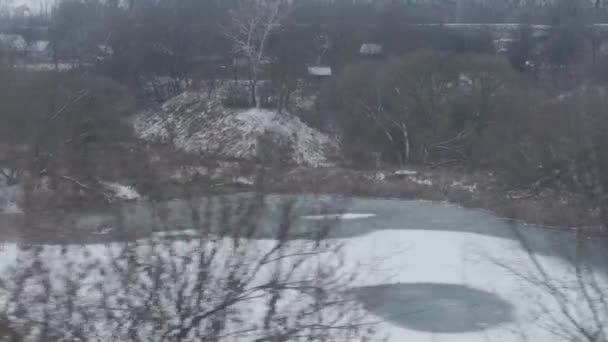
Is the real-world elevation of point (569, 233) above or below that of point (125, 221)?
below

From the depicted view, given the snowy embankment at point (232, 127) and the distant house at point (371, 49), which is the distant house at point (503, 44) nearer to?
the distant house at point (371, 49)

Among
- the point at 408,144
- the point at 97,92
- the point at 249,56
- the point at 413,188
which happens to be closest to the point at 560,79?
the point at 408,144

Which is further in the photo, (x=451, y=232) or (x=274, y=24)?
(x=274, y=24)

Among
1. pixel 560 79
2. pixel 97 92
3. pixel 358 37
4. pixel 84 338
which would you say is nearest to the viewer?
pixel 84 338

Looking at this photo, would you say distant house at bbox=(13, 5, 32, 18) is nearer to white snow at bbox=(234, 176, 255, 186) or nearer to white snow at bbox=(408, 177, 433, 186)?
white snow at bbox=(408, 177, 433, 186)

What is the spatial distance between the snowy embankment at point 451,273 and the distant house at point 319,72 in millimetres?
12946

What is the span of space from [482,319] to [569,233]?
84cm

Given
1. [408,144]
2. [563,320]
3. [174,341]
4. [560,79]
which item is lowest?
[408,144]

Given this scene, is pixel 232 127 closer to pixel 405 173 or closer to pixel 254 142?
pixel 254 142

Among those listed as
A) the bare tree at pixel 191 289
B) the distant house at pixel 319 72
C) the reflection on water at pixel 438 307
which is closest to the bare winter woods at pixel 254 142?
the bare tree at pixel 191 289

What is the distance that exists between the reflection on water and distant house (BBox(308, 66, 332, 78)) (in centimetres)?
1390

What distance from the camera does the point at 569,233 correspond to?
4.02m

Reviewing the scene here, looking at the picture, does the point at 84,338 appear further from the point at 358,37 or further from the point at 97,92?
the point at 358,37

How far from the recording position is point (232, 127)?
613 inches
